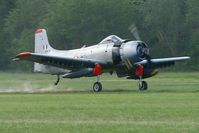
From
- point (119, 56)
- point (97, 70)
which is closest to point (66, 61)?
point (97, 70)

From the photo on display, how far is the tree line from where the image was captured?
7394 centimetres

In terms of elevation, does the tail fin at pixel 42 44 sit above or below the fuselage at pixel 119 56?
above

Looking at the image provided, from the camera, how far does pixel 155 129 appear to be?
16.0 m

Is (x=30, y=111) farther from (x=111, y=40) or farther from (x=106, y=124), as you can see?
(x=111, y=40)

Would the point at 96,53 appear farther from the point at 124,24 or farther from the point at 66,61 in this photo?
the point at 124,24

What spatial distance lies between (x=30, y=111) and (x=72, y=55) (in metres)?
19.3

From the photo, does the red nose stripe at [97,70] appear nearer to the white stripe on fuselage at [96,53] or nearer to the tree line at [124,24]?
the white stripe on fuselage at [96,53]

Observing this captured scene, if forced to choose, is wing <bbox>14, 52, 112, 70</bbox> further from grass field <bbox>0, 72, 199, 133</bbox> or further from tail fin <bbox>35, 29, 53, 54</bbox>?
grass field <bbox>0, 72, 199, 133</bbox>

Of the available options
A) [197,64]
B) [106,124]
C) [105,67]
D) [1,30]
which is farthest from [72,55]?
[1,30]

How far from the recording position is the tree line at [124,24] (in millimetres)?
73938

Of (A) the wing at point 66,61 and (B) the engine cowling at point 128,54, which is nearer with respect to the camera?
(B) the engine cowling at point 128,54

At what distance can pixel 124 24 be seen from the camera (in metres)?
74.6

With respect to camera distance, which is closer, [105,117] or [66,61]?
[105,117]

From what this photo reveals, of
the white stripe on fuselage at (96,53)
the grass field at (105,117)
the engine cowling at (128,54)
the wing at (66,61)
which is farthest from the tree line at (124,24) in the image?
the grass field at (105,117)
